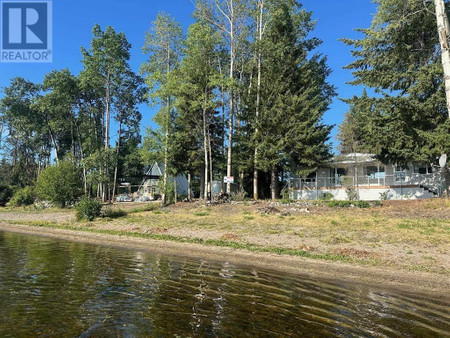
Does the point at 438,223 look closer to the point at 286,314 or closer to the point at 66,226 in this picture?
the point at 286,314

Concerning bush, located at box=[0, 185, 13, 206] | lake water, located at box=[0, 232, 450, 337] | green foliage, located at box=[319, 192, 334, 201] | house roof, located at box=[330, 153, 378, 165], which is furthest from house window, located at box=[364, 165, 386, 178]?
bush, located at box=[0, 185, 13, 206]

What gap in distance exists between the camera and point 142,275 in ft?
28.5

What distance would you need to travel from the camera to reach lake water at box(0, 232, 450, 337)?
4.98 metres

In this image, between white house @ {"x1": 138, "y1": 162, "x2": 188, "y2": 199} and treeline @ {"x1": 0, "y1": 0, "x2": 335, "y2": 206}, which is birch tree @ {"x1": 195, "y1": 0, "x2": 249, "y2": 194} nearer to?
treeline @ {"x1": 0, "y1": 0, "x2": 335, "y2": 206}

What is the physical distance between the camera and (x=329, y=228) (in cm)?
1564

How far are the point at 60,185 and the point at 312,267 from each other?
30176 millimetres

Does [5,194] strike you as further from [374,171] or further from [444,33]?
[444,33]

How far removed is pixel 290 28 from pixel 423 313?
30564 millimetres

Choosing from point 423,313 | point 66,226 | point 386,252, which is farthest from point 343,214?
point 66,226

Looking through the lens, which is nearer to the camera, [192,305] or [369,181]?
[192,305]

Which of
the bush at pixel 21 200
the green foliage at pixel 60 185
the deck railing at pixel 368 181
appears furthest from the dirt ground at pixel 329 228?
the bush at pixel 21 200

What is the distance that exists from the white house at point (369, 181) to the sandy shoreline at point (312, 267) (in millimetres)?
17186

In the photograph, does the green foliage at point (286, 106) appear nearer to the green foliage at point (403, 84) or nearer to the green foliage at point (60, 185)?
the green foliage at point (403, 84)

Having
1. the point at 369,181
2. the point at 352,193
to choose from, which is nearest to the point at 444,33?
the point at 352,193
